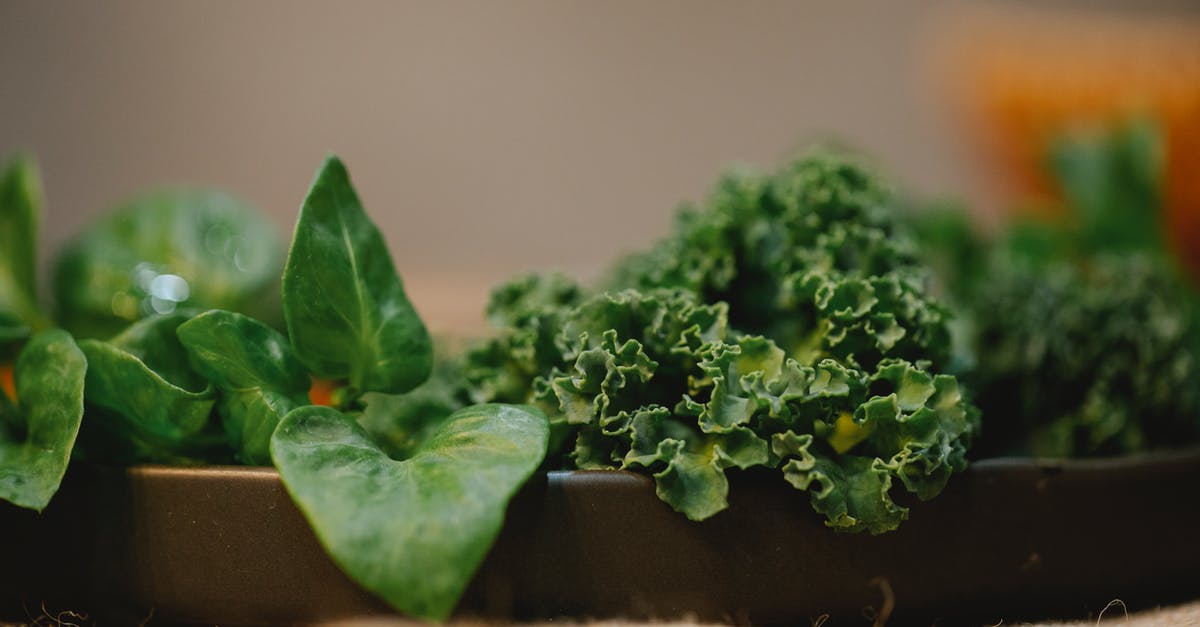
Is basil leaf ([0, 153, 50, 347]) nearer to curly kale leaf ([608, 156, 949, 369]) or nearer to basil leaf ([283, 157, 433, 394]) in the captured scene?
basil leaf ([283, 157, 433, 394])

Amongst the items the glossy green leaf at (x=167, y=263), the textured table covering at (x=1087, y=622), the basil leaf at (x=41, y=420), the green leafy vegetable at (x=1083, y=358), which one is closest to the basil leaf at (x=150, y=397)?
the basil leaf at (x=41, y=420)

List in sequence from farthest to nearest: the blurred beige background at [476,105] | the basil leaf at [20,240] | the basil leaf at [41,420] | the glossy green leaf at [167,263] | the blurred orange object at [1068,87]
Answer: the blurred beige background at [476,105] → the blurred orange object at [1068,87] → the glossy green leaf at [167,263] → the basil leaf at [20,240] → the basil leaf at [41,420]

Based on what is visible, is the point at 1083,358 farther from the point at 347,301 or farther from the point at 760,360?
the point at 347,301

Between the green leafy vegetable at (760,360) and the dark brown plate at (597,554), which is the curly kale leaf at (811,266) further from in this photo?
the dark brown plate at (597,554)

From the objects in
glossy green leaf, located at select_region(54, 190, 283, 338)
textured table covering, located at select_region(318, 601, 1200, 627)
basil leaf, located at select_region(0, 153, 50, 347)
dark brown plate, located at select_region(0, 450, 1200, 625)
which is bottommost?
textured table covering, located at select_region(318, 601, 1200, 627)

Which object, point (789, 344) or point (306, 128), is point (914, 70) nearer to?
point (306, 128)

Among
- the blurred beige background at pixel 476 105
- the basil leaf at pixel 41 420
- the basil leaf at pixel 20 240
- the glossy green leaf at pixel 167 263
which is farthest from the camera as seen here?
the blurred beige background at pixel 476 105

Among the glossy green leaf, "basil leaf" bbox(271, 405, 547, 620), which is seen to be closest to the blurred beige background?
the glossy green leaf
